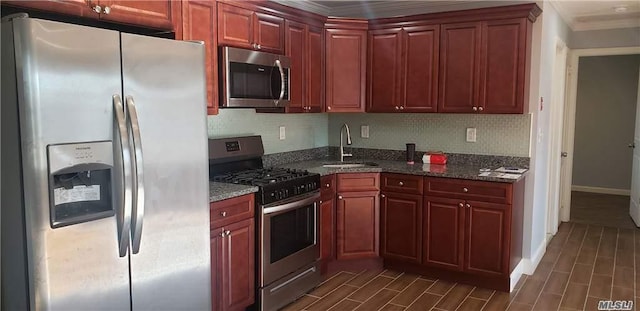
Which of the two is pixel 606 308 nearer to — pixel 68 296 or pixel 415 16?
pixel 415 16

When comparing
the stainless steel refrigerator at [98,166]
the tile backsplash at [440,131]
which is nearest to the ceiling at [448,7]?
the tile backsplash at [440,131]

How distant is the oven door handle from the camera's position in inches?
123

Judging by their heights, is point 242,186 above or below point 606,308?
above

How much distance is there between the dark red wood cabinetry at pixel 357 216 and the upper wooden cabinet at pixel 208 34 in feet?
4.47

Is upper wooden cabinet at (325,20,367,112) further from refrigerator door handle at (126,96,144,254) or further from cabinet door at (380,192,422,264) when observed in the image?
refrigerator door handle at (126,96,144,254)

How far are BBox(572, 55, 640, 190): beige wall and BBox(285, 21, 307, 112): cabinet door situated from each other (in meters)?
5.50

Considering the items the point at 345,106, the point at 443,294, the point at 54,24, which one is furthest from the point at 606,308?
the point at 54,24

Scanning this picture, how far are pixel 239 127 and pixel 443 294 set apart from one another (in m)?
2.03

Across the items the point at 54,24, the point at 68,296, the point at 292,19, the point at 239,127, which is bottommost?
the point at 68,296

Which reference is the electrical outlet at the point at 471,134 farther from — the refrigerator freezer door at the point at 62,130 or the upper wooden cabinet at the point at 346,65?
the refrigerator freezer door at the point at 62,130

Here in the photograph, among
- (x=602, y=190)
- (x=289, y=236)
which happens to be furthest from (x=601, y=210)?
(x=289, y=236)

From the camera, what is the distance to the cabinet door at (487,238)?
3.60 m

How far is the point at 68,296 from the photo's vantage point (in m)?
1.94

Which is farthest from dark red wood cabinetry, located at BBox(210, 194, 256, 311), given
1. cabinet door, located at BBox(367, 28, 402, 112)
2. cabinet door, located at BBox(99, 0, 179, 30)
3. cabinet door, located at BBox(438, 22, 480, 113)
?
cabinet door, located at BBox(438, 22, 480, 113)
